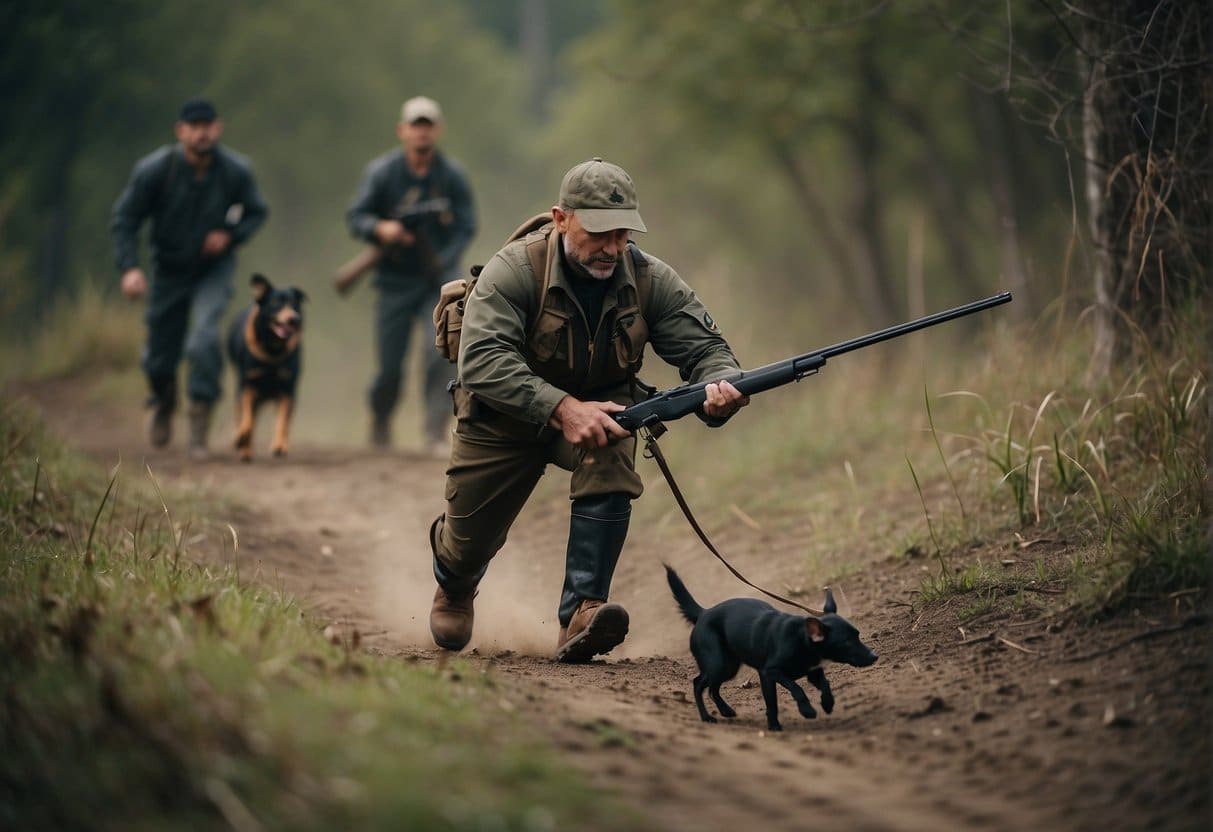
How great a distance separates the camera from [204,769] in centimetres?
290

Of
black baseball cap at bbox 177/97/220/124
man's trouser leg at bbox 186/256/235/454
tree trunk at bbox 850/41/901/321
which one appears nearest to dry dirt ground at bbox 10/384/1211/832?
man's trouser leg at bbox 186/256/235/454

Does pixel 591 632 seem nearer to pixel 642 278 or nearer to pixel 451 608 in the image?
pixel 451 608

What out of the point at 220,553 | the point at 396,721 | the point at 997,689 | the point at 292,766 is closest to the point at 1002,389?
the point at 997,689

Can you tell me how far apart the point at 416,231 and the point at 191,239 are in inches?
69.2

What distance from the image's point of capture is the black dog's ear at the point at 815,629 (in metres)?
4.31

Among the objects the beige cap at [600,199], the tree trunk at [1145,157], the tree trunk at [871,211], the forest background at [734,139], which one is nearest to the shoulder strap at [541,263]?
the beige cap at [600,199]

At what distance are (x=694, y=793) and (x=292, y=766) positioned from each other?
3.36ft

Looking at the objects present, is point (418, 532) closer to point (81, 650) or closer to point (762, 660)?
point (762, 660)

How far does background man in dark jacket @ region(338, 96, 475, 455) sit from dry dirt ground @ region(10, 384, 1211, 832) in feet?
11.6

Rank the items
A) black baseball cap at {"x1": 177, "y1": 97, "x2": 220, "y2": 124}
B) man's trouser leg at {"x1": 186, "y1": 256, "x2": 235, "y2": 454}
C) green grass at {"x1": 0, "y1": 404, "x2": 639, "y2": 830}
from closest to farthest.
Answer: green grass at {"x1": 0, "y1": 404, "x2": 639, "y2": 830} < black baseball cap at {"x1": 177, "y1": 97, "x2": 220, "y2": 124} < man's trouser leg at {"x1": 186, "y1": 256, "x2": 235, "y2": 454}

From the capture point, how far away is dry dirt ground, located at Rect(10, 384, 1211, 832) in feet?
10.7

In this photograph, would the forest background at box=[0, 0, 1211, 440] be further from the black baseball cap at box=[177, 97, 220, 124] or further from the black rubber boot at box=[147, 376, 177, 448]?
the black baseball cap at box=[177, 97, 220, 124]

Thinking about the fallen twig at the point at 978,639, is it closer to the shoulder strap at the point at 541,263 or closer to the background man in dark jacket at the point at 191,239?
the shoulder strap at the point at 541,263

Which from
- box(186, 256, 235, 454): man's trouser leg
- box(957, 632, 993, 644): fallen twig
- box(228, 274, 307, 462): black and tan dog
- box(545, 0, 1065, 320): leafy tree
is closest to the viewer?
box(957, 632, 993, 644): fallen twig
